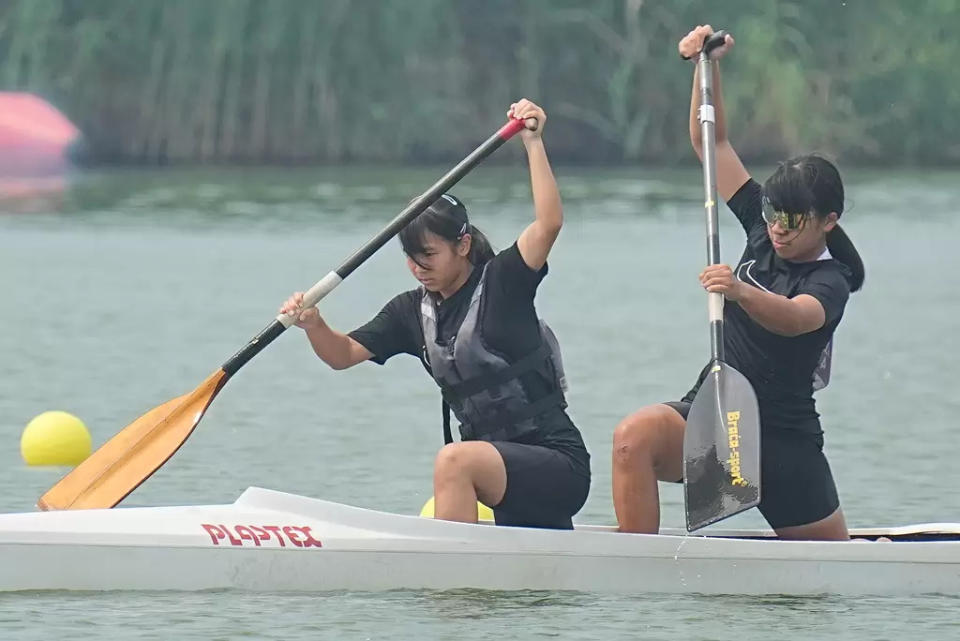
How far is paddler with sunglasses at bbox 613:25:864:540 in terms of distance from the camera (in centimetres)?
701

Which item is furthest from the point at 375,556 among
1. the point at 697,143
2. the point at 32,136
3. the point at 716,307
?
the point at 32,136

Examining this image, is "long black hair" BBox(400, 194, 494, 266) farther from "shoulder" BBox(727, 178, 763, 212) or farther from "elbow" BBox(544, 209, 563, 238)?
"shoulder" BBox(727, 178, 763, 212)

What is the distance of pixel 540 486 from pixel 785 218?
120 centimetres

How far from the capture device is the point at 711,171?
24.6 ft

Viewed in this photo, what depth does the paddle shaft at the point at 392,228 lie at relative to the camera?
7.22m

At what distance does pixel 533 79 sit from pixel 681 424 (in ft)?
137

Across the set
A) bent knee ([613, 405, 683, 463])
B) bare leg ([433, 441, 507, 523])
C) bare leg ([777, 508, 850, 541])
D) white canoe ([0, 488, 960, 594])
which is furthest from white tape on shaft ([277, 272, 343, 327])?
bare leg ([777, 508, 850, 541])

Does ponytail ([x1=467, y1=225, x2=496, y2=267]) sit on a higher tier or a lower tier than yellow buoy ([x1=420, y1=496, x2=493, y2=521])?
higher

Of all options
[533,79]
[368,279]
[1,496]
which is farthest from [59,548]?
[533,79]

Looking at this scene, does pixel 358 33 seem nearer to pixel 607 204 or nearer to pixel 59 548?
pixel 607 204

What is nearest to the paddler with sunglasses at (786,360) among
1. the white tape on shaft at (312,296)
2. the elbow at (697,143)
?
the elbow at (697,143)

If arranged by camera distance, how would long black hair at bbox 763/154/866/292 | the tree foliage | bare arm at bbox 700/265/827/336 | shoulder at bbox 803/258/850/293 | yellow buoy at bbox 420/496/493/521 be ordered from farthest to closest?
the tree foliage → yellow buoy at bbox 420/496/493/521 → shoulder at bbox 803/258/850/293 → long black hair at bbox 763/154/866/292 → bare arm at bbox 700/265/827/336

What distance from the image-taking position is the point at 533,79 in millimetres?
A: 48469

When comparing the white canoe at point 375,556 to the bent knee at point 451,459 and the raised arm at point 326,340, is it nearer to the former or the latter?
the bent knee at point 451,459
